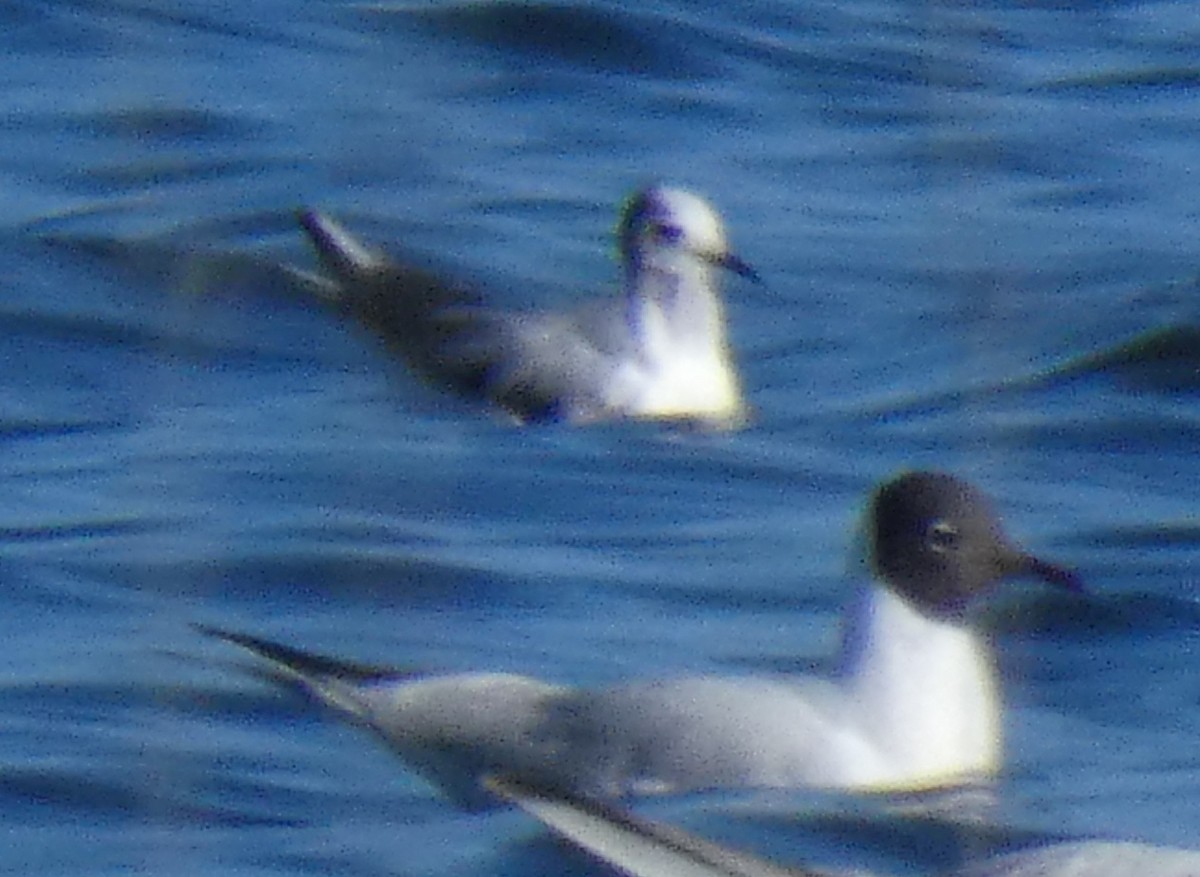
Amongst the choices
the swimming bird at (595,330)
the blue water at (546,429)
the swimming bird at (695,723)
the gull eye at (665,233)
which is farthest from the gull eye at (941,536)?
the gull eye at (665,233)

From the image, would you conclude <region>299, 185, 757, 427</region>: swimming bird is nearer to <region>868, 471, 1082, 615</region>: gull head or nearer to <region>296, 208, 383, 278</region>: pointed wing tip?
<region>296, 208, 383, 278</region>: pointed wing tip

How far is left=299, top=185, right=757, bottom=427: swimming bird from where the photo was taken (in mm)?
10852

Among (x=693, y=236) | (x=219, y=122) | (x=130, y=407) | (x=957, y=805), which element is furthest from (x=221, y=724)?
(x=219, y=122)

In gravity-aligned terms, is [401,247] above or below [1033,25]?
below

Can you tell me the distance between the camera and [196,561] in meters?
9.20

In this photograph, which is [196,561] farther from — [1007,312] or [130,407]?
[1007,312]

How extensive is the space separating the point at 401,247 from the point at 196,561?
3157mm

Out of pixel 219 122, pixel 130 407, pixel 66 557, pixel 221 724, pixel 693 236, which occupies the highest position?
pixel 219 122

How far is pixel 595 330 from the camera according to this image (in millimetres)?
11148

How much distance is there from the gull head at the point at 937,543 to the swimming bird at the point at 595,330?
269 cm

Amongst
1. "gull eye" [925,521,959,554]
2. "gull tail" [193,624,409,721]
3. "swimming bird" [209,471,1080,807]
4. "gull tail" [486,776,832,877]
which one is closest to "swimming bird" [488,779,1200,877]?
"gull tail" [486,776,832,877]

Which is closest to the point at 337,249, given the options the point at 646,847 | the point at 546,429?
the point at 546,429

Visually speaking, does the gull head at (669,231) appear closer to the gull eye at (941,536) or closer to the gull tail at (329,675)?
the gull eye at (941,536)

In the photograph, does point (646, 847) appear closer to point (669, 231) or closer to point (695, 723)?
point (695, 723)
